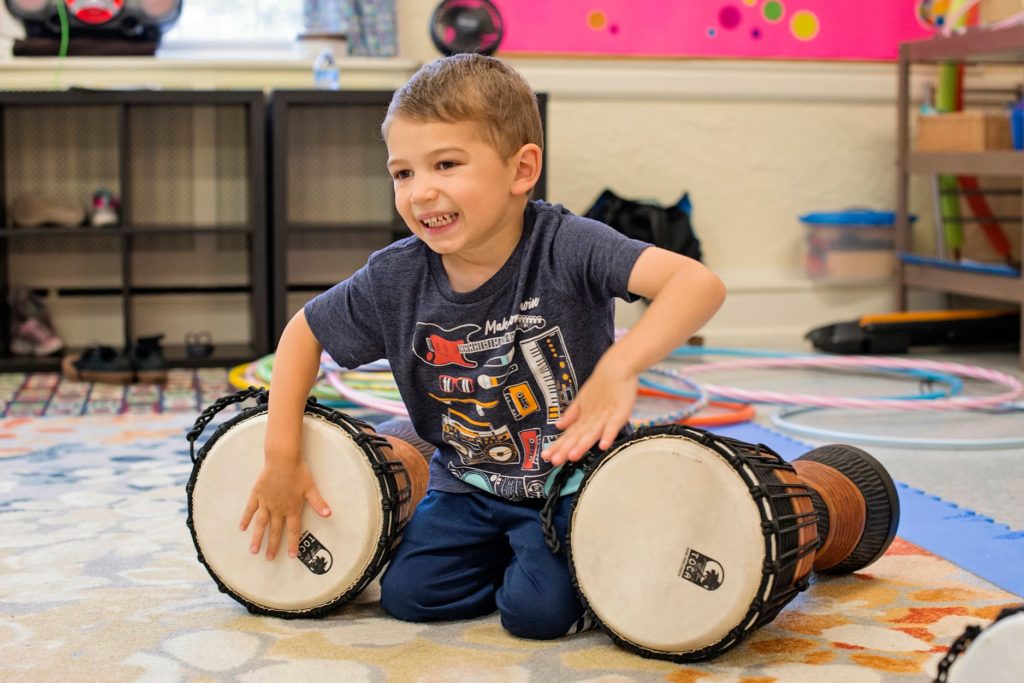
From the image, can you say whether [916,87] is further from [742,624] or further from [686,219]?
[742,624]

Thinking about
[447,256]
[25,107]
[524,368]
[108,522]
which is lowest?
[108,522]

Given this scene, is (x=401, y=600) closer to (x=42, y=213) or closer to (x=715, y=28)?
(x=42, y=213)

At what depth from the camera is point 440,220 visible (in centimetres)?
140

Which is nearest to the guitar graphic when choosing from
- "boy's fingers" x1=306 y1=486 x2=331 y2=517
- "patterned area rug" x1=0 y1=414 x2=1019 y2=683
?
"boy's fingers" x1=306 y1=486 x2=331 y2=517

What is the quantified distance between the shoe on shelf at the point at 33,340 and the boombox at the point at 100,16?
0.89 meters

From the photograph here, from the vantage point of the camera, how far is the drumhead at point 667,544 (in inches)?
50.1

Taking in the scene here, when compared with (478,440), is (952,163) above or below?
above

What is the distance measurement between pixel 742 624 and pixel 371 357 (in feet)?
1.84

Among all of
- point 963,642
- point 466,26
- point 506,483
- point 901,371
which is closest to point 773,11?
point 466,26

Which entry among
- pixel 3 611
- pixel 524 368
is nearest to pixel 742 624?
pixel 524 368

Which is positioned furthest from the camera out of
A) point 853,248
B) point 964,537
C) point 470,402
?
point 853,248

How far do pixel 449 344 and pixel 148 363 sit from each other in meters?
2.20

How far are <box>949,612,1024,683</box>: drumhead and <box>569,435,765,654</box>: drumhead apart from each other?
262mm

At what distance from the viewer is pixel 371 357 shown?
1.54 meters
